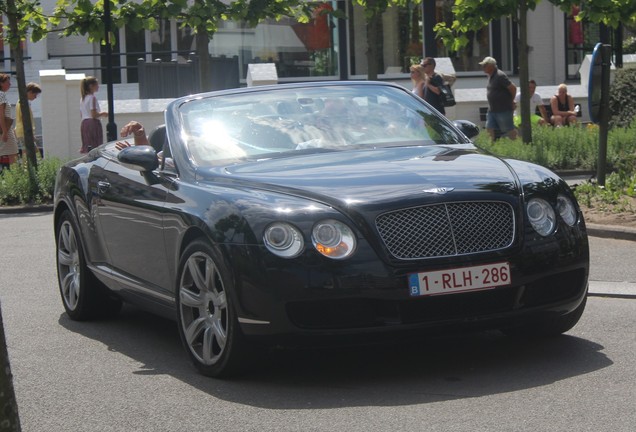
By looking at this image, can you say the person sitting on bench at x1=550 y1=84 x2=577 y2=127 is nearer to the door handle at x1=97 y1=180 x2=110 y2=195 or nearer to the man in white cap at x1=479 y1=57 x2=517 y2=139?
the man in white cap at x1=479 y1=57 x2=517 y2=139

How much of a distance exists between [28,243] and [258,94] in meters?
6.83

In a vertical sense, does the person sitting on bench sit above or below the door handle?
below

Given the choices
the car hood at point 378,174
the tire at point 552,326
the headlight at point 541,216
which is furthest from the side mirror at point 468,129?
the headlight at point 541,216

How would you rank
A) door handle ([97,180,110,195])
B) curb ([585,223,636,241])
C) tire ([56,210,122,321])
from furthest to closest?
curb ([585,223,636,241]), tire ([56,210,122,321]), door handle ([97,180,110,195])

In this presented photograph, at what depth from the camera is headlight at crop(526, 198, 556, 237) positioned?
6778 millimetres

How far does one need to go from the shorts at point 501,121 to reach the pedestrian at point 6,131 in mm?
7468

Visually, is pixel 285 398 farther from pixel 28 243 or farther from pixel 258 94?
pixel 28 243

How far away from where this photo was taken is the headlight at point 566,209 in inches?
273

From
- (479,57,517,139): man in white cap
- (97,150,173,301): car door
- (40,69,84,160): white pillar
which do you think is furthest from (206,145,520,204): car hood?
(40,69,84,160): white pillar

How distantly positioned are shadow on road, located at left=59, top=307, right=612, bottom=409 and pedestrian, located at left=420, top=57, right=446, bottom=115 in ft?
39.6

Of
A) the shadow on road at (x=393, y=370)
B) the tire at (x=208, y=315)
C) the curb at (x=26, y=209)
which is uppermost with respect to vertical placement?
the tire at (x=208, y=315)

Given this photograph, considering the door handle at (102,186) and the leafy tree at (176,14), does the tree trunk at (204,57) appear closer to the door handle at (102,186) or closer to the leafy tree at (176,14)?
the leafy tree at (176,14)

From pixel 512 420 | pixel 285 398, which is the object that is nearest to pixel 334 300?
pixel 285 398

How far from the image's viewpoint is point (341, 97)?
327 inches
